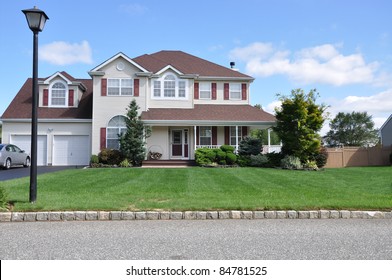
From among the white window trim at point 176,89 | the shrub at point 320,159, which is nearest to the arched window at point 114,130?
the white window trim at point 176,89

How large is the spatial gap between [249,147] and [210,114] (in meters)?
3.95

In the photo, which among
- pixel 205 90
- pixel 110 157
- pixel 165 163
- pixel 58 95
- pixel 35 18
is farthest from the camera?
pixel 205 90

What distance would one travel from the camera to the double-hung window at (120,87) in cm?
2288

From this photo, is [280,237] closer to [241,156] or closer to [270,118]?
[241,156]

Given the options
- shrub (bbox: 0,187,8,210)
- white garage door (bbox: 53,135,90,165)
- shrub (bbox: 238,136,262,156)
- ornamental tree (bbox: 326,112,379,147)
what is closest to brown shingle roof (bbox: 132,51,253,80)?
shrub (bbox: 238,136,262,156)

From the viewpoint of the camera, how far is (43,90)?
24047 mm

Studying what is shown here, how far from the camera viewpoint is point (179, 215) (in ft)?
24.0

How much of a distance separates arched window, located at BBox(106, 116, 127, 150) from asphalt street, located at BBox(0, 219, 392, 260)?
51.5 feet

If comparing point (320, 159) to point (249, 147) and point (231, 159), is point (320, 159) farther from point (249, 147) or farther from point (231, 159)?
point (231, 159)

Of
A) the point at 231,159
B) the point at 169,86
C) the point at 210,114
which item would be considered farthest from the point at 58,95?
the point at 231,159

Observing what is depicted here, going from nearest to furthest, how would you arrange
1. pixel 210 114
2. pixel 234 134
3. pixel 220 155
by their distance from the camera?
pixel 220 155 → pixel 210 114 → pixel 234 134

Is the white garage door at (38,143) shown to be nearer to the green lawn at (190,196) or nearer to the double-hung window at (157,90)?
the double-hung window at (157,90)

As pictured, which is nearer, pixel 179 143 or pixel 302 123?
pixel 302 123

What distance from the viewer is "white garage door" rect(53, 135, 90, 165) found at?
23375 mm
